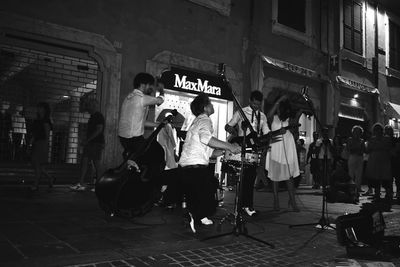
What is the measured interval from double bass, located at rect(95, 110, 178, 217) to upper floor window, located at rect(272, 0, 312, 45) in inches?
363

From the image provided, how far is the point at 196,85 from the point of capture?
10.1 metres

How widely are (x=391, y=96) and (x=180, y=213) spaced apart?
15.7 metres

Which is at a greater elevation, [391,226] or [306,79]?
[306,79]

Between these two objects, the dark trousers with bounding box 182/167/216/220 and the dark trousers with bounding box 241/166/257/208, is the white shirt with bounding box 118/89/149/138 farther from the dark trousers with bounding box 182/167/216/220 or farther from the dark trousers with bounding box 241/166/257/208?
the dark trousers with bounding box 241/166/257/208

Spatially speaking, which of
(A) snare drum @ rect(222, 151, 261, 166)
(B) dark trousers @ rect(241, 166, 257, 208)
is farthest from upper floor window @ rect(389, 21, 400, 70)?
(A) snare drum @ rect(222, 151, 261, 166)

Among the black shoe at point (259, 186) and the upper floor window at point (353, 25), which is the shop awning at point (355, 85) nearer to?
the upper floor window at point (353, 25)

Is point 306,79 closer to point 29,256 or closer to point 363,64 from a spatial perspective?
point 363,64

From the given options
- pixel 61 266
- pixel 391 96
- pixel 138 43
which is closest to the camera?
pixel 61 266

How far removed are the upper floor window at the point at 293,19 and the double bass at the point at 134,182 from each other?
9.22 m

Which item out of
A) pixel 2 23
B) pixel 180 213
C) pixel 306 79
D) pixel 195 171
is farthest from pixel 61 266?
pixel 306 79

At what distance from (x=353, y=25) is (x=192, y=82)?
31.3ft

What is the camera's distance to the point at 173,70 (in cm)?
970

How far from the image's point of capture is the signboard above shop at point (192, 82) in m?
9.61

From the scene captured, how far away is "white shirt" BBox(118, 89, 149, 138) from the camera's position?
15.9 ft
